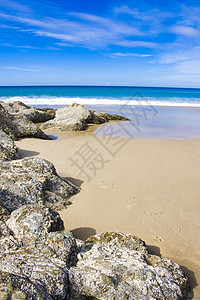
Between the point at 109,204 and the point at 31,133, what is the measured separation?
18.8ft

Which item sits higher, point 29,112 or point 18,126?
point 29,112

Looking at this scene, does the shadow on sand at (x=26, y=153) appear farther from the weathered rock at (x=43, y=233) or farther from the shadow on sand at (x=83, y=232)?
the weathered rock at (x=43, y=233)

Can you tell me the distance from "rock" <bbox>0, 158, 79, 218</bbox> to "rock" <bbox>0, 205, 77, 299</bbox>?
403 millimetres

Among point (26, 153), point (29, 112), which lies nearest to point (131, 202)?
point (26, 153)

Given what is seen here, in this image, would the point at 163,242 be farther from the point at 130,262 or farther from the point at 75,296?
the point at 75,296

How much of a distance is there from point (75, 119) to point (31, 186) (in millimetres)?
8045

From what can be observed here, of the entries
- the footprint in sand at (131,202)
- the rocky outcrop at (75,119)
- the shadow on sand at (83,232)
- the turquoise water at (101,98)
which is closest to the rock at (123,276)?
the shadow on sand at (83,232)

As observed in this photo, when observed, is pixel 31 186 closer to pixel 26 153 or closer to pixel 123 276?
pixel 123 276

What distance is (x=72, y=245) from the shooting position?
2.48 meters

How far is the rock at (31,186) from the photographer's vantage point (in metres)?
3.48

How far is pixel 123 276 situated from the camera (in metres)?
2.19

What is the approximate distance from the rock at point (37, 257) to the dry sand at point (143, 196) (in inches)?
36.6

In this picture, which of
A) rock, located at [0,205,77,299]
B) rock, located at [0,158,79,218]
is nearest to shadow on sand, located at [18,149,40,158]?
rock, located at [0,158,79,218]

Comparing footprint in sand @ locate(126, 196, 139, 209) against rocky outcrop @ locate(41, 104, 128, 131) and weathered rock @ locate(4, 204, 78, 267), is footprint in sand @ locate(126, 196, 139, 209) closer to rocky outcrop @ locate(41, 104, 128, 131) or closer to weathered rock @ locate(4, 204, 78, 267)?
weathered rock @ locate(4, 204, 78, 267)
